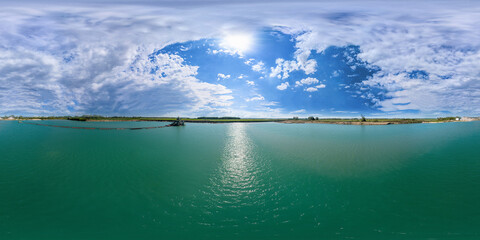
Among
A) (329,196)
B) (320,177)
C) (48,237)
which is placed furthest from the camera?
(320,177)

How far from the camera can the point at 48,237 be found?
303 inches

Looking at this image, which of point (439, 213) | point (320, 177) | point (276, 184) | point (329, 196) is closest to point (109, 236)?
point (276, 184)

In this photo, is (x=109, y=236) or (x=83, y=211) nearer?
(x=109, y=236)

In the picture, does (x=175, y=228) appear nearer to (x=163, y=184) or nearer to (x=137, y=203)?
(x=137, y=203)

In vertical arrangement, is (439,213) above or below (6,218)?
above

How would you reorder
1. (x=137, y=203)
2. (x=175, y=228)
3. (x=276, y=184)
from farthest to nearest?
(x=276, y=184) < (x=137, y=203) < (x=175, y=228)

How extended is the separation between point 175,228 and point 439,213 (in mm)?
13010

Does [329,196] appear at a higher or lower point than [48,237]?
higher

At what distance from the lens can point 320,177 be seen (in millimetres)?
14578

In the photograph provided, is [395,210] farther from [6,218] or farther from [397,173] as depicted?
[6,218]

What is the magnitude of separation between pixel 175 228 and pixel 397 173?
1797 centimetres

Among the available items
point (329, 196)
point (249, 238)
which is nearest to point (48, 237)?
point (249, 238)

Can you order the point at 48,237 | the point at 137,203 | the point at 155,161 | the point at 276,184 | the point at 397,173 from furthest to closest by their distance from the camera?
the point at 155,161, the point at 397,173, the point at 276,184, the point at 137,203, the point at 48,237

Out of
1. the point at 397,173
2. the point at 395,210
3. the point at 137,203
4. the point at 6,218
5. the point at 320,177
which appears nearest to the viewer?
the point at 6,218
